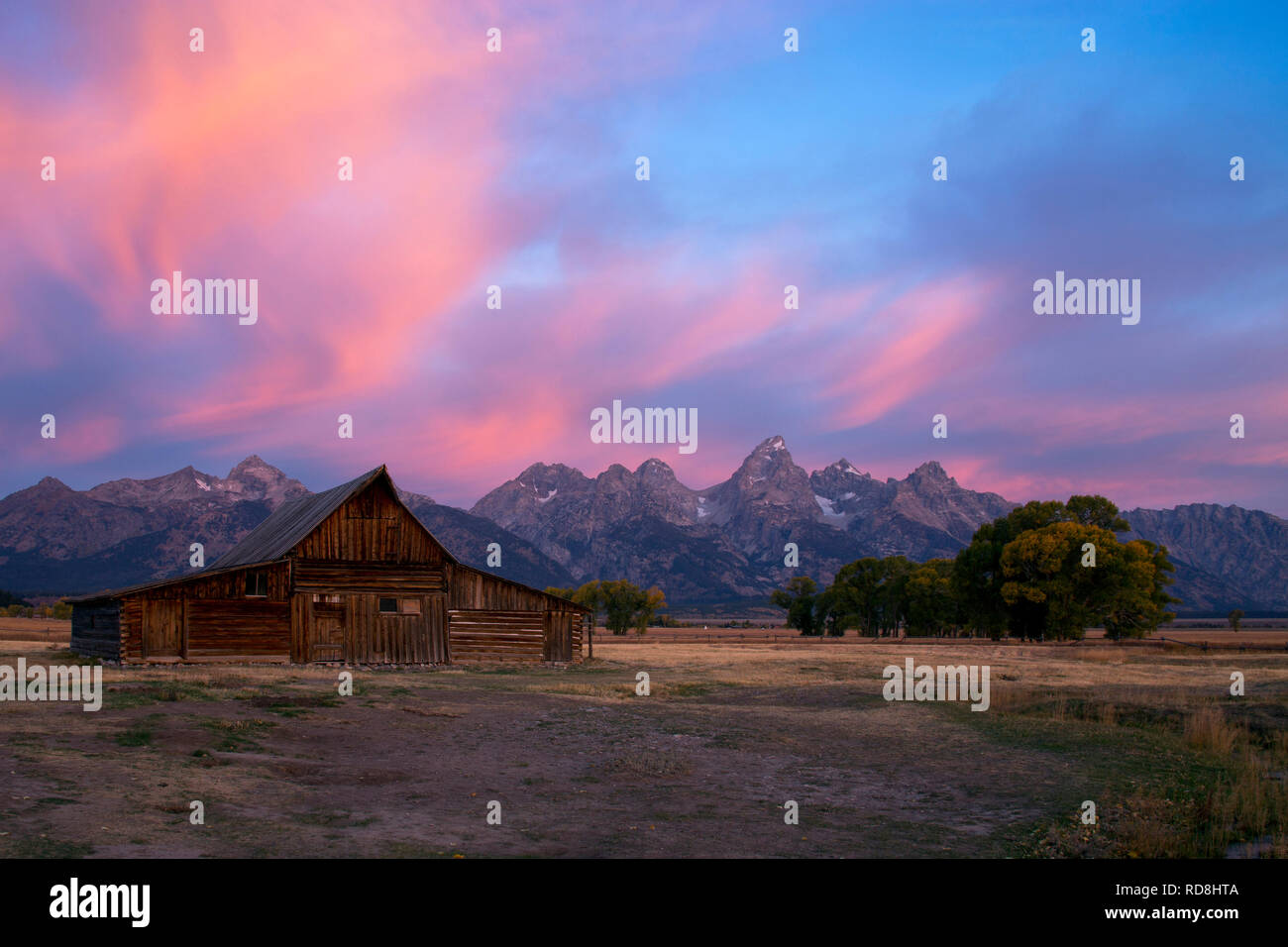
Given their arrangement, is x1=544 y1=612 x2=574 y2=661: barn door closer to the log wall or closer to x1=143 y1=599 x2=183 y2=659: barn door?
the log wall

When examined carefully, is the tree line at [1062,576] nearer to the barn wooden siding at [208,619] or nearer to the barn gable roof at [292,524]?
the barn gable roof at [292,524]

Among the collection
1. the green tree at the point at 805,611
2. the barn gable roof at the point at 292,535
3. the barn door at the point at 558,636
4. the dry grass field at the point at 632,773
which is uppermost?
the barn gable roof at the point at 292,535

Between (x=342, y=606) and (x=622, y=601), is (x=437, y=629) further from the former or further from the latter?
(x=622, y=601)

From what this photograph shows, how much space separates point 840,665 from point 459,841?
1534 inches

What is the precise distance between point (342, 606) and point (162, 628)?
733 centimetres

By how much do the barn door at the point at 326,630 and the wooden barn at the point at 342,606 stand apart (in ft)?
0.15

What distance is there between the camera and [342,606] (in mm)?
41750

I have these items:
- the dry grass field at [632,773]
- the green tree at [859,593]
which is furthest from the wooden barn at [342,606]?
the green tree at [859,593]

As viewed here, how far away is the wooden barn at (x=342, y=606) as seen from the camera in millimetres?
38312

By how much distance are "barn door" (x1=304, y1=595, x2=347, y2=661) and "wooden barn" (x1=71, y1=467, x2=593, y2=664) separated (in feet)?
0.15

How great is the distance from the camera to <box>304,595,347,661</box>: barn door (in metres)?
40.9
